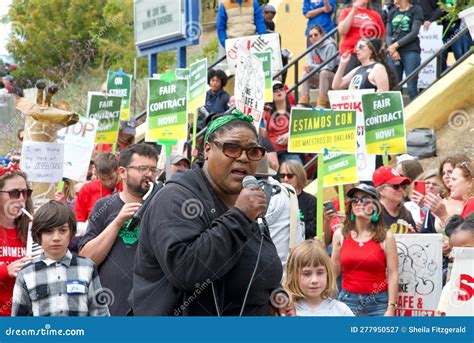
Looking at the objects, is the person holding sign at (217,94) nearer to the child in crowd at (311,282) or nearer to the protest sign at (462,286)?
the child in crowd at (311,282)

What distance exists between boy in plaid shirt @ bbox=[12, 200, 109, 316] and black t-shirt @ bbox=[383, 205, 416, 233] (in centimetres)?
374

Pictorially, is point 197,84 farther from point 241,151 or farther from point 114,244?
point 241,151

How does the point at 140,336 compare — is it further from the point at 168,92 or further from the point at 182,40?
the point at 182,40

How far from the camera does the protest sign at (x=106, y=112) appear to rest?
1410cm

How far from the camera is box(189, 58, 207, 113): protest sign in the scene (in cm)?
1377

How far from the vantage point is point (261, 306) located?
15.8ft

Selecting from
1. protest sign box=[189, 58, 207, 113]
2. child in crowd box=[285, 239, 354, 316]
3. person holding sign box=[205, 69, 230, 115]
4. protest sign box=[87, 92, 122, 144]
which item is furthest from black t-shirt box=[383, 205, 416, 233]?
person holding sign box=[205, 69, 230, 115]

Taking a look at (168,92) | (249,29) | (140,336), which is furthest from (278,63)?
(140,336)

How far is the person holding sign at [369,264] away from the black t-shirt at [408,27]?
256 inches

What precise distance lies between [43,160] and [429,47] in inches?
331

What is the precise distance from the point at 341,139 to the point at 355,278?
2020mm

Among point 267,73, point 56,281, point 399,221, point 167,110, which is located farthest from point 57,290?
point 267,73

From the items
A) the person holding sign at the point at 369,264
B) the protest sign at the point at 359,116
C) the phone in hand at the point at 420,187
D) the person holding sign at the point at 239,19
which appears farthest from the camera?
the person holding sign at the point at 239,19

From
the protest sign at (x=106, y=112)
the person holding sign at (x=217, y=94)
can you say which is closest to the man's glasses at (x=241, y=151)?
the protest sign at (x=106, y=112)
